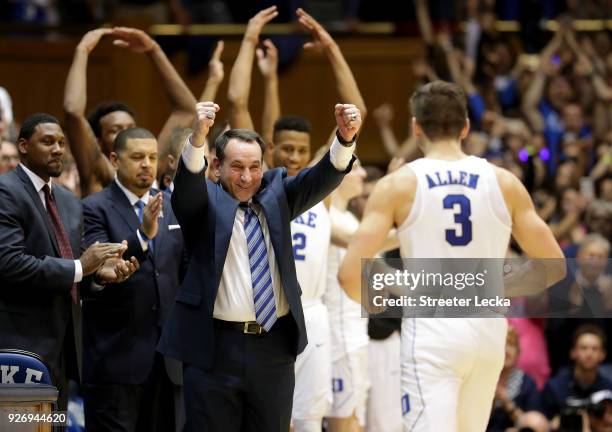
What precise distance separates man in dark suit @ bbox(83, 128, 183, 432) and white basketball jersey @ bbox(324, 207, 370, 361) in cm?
158

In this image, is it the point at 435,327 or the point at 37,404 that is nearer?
the point at 37,404

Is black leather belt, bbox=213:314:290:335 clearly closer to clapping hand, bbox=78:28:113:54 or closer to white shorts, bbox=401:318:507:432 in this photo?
white shorts, bbox=401:318:507:432

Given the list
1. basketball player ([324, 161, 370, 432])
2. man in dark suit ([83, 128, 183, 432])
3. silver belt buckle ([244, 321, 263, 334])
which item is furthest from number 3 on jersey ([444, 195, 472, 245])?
A: basketball player ([324, 161, 370, 432])

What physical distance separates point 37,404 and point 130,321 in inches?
59.2

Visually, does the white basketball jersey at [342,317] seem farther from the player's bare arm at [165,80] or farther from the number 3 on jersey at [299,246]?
the player's bare arm at [165,80]

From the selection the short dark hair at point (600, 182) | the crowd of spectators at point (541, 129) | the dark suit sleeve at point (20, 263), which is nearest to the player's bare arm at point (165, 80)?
the crowd of spectators at point (541, 129)

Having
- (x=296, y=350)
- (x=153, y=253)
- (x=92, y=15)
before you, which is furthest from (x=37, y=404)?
(x=92, y=15)

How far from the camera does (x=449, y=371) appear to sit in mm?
5789

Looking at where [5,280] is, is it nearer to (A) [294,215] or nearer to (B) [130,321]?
(B) [130,321]

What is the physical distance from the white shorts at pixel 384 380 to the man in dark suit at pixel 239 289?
2.52 meters

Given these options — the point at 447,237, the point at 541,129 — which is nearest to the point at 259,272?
the point at 447,237

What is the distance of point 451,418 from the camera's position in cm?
574

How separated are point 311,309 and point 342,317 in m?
0.71

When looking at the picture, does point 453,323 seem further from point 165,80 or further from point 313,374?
point 165,80
